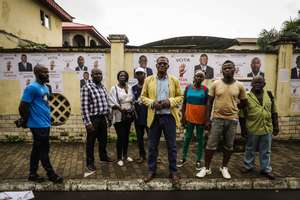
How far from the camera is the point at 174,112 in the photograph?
4438 millimetres

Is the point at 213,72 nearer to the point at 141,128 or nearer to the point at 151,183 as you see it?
the point at 141,128

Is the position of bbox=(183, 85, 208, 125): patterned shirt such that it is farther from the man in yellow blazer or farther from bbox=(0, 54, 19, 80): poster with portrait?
bbox=(0, 54, 19, 80): poster with portrait

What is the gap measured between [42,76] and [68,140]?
360cm

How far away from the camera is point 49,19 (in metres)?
14.0

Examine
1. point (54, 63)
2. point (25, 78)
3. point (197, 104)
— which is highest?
point (54, 63)

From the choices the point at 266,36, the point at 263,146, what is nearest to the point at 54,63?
the point at 263,146

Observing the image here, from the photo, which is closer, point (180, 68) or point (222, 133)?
point (222, 133)

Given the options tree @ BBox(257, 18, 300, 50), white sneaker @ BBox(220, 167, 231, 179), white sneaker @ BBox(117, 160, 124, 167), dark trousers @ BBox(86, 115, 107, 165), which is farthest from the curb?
tree @ BBox(257, 18, 300, 50)

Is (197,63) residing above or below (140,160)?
above

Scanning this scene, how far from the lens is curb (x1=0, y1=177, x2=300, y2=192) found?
169 inches

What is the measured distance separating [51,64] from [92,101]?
3046 millimetres

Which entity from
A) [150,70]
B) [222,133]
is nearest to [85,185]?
[222,133]

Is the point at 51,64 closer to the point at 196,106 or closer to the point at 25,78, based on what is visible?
the point at 25,78

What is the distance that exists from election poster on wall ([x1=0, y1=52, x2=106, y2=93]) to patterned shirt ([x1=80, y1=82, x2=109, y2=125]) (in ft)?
8.14
